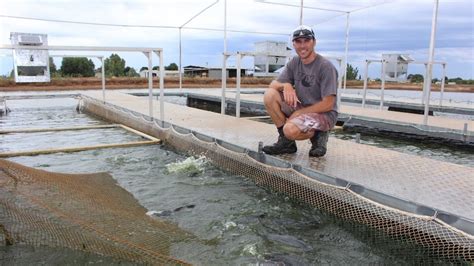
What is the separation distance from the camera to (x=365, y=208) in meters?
4.02

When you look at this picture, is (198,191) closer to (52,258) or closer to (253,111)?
(52,258)

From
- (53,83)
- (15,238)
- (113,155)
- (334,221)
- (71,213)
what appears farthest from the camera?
(53,83)

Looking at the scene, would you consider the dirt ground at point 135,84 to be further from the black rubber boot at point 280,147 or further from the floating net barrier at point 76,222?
the floating net barrier at point 76,222

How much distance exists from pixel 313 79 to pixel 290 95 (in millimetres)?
329

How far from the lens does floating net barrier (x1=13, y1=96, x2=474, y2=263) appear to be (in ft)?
10.8

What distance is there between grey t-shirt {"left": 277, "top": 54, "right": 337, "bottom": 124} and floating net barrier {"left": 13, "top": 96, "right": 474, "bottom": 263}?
2.76 ft

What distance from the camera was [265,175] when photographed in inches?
216

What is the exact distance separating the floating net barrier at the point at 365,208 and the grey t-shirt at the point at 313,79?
841mm

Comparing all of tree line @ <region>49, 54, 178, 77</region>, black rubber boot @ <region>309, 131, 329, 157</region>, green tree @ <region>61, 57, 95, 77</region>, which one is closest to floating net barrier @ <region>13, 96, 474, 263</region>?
black rubber boot @ <region>309, 131, 329, 157</region>

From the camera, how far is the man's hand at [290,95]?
4716mm

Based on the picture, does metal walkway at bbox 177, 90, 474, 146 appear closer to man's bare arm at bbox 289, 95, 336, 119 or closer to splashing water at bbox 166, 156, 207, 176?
splashing water at bbox 166, 156, 207, 176

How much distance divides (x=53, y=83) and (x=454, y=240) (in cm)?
3282

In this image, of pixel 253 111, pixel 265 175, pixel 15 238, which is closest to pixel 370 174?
pixel 265 175

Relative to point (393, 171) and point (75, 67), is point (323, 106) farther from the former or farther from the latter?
point (75, 67)
